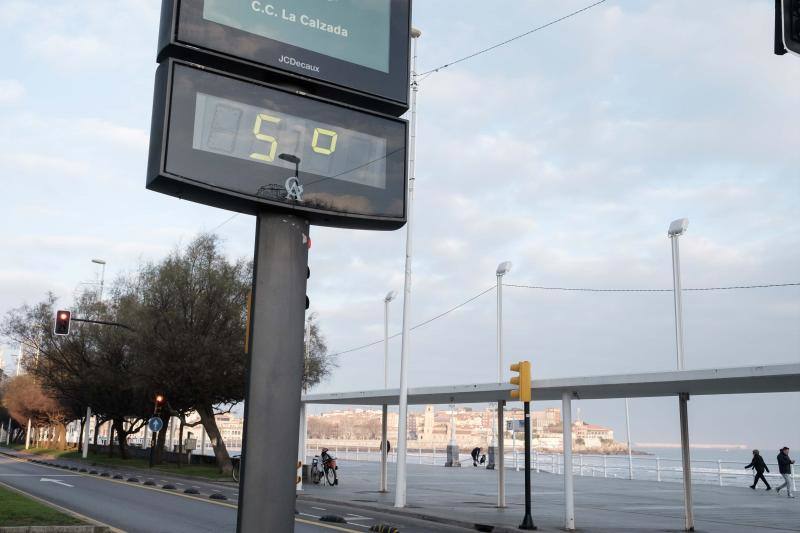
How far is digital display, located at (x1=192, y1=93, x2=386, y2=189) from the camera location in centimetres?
530

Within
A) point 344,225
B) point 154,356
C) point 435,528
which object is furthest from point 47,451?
point 344,225

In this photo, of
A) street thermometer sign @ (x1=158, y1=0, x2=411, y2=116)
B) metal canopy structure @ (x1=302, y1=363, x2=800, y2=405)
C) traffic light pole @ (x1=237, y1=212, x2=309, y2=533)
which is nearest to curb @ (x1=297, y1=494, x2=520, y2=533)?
metal canopy structure @ (x1=302, y1=363, x2=800, y2=405)

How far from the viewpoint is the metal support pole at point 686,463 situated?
17.5 m

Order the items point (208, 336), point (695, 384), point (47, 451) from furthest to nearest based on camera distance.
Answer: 1. point (47, 451)
2. point (208, 336)
3. point (695, 384)

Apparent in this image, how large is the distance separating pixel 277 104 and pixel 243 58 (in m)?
0.39

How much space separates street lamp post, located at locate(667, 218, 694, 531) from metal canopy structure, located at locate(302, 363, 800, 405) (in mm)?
560

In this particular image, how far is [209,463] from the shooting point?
47.9m

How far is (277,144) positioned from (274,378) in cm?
165

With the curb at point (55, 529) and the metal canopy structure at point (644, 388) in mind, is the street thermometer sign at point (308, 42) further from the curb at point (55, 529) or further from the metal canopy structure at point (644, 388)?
the metal canopy structure at point (644, 388)

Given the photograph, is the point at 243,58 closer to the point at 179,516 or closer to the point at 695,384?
the point at 695,384

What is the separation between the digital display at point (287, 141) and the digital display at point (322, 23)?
52 cm

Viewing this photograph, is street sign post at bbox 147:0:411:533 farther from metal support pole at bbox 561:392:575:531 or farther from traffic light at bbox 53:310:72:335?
traffic light at bbox 53:310:72:335

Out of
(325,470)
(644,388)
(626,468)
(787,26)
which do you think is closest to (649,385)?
(644,388)

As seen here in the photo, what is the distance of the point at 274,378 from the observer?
17.3ft
